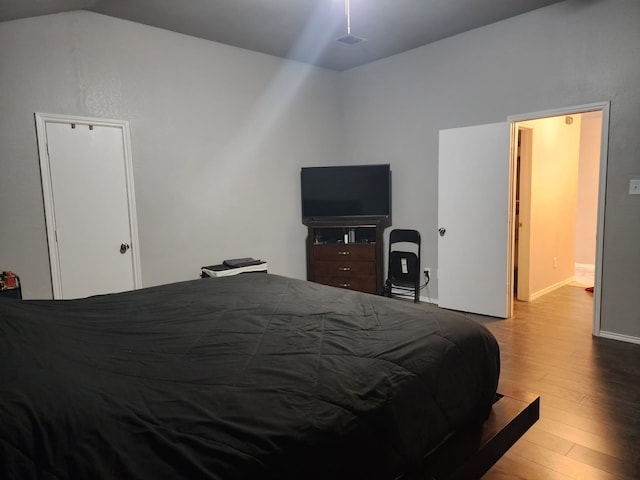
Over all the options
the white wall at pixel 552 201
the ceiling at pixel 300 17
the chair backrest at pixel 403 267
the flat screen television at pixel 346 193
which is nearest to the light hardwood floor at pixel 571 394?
the white wall at pixel 552 201

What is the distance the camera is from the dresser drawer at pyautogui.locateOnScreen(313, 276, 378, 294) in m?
4.93

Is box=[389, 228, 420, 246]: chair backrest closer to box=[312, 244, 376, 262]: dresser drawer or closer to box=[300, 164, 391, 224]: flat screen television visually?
box=[300, 164, 391, 224]: flat screen television

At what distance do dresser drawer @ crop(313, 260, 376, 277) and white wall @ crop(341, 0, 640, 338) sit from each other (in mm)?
711

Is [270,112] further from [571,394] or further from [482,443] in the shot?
[482,443]

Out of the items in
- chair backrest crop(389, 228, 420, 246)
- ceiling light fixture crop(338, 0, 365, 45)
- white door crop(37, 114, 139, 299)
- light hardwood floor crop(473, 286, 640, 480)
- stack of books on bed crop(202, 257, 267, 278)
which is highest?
ceiling light fixture crop(338, 0, 365, 45)

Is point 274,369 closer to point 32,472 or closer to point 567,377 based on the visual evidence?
point 32,472

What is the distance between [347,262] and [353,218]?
58 centimetres

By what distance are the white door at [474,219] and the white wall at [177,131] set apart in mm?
1723

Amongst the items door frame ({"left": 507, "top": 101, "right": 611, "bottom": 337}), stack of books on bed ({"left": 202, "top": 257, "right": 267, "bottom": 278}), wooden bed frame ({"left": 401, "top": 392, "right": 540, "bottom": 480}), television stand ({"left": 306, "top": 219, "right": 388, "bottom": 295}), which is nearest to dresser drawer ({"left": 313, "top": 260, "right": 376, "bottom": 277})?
television stand ({"left": 306, "top": 219, "right": 388, "bottom": 295})

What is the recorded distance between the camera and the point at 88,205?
143 inches

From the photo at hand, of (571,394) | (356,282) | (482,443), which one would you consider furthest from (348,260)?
(482,443)

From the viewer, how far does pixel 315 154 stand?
17.8ft

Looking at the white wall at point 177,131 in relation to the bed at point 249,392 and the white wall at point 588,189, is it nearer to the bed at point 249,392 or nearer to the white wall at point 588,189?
the bed at point 249,392

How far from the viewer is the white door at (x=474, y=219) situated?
421 cm
